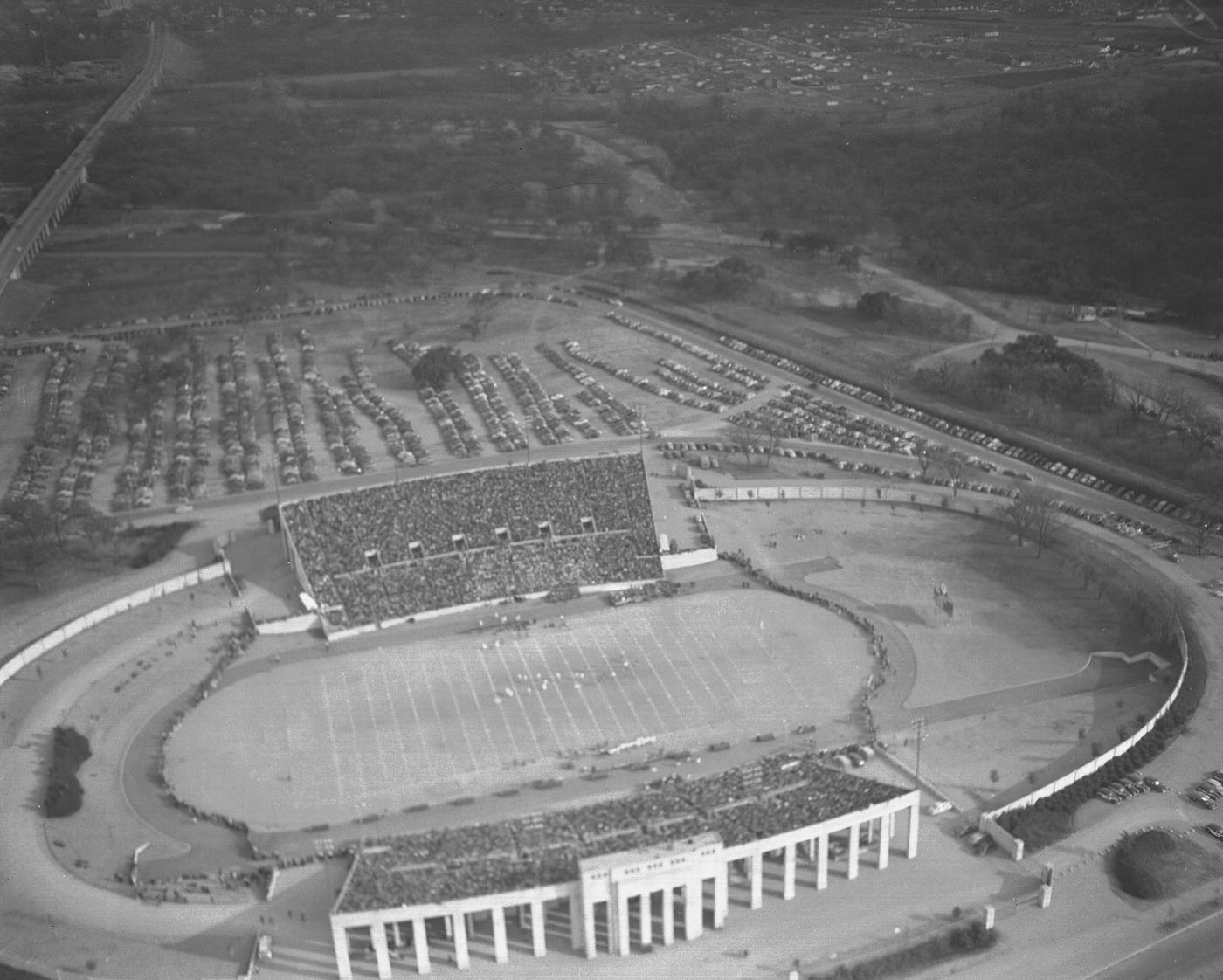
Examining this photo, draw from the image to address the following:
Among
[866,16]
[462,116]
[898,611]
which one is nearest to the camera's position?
[898,611]

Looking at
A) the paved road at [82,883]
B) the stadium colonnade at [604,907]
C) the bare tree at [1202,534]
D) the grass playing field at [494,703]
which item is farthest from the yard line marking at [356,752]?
the bare tree at [1202,534]

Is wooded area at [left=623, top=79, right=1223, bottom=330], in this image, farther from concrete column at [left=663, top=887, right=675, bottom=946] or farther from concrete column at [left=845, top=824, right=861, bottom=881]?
concrete column at [left=663, top=887, right=675, bottom=946]

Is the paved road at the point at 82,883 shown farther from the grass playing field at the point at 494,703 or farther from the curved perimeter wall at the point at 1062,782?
the grass playing field at the point at 494,703

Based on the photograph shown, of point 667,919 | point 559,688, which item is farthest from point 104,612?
point 667,919

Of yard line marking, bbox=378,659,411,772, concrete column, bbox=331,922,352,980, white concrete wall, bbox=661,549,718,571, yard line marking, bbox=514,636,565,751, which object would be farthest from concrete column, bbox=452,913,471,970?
white concrete wall, bbox=661,549,718,571

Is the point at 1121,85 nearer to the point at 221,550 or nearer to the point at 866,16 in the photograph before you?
the point at 866,16

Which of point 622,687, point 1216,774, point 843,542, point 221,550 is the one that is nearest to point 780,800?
point 622,687

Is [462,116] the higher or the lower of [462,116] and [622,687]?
the higher
